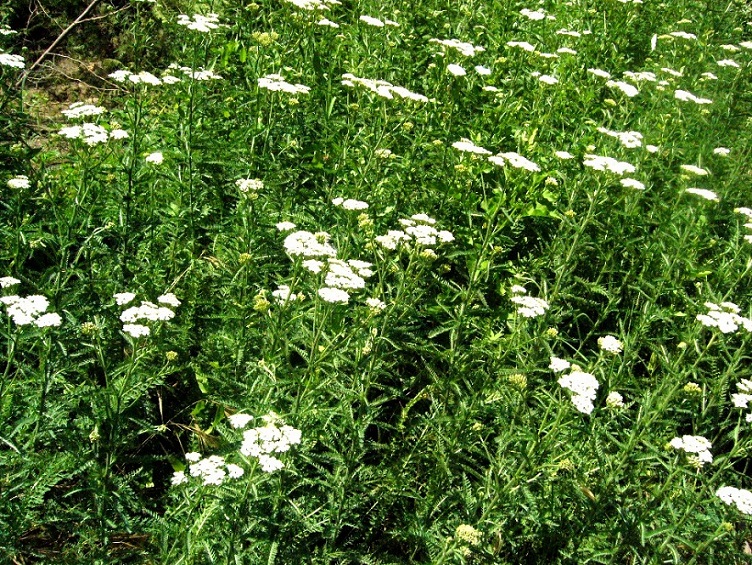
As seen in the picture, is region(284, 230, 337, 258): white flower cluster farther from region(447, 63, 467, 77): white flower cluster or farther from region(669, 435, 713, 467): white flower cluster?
region(447, 63, 467, 77): white flower cluster

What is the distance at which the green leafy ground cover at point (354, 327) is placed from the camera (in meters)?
2.95

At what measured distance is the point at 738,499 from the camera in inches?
118

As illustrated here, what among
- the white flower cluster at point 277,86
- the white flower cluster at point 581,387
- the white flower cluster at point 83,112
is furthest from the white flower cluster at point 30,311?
the white flower cluster at point 581,387

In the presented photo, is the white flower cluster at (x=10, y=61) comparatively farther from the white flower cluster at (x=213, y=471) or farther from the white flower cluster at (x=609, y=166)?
the white flower cluster at (x=609, y=166)

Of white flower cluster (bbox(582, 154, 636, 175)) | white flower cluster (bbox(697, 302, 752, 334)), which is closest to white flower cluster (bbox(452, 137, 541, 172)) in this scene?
white flower cluster (bbox(582, 154, 636, 175))

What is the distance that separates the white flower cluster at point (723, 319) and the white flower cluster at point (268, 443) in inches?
88.4

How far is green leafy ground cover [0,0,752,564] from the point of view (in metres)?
2.95

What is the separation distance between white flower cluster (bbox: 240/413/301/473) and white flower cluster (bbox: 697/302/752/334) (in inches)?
88.4

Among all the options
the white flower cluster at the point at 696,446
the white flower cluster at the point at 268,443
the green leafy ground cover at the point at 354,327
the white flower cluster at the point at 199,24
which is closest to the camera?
the white flower cluster at the point at 268,443

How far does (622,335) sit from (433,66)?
2530 millimetres

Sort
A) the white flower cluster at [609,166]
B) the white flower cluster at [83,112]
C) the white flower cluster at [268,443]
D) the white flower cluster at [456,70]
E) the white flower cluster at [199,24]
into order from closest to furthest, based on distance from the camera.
Result: the white flower cluster at [268,443]
the white flower cluster at [83,112]
the white flower cluster at [609,166]
the white flower cluster at [199,24]
the white flower cluster at [456,70]

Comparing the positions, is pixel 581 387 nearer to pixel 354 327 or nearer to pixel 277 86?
pixel 354 327

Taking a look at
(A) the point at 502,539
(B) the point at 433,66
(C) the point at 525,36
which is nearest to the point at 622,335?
(A) the point at 502,539

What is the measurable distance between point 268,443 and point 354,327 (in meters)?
0.86
